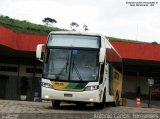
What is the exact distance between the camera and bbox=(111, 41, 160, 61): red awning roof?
46.9m

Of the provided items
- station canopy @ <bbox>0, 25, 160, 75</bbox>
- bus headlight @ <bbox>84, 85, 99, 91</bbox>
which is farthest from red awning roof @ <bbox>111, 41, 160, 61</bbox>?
bus headlight @ <bbox>84, 85, 99, 91</bbox>

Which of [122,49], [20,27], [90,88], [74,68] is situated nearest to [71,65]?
[74,68]

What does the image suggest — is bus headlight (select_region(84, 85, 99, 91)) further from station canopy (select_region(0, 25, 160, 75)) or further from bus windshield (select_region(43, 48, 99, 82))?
station canopy (select_region(0, 25, 160, 75))

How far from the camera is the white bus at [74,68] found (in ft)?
63.7

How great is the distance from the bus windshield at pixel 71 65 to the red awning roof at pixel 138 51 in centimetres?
2722

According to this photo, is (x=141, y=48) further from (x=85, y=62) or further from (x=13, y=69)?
(x=85, y=62)

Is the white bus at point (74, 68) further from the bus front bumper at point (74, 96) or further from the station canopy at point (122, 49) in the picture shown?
the station canopy at point (122, 49)

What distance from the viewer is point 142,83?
55.7 metres

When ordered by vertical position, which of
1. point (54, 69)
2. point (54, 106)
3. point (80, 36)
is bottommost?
point (54, 106)

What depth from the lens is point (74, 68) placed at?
19.6 m

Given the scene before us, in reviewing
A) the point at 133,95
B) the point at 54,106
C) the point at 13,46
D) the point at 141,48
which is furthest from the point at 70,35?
the point at 133,95

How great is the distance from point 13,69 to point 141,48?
12.1m

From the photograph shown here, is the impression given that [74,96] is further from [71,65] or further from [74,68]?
[71,65]

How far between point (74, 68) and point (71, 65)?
0.52 feet
